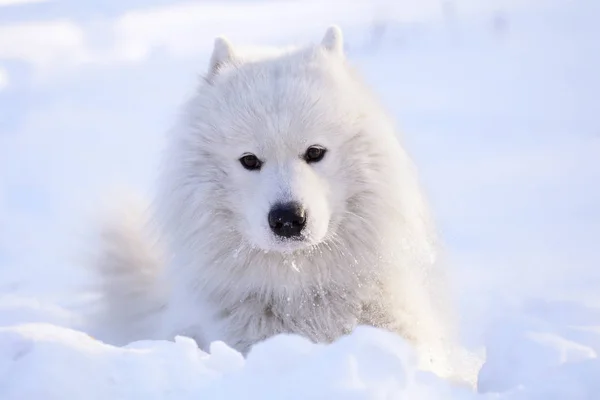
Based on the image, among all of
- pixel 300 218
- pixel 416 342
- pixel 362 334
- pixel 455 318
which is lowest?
pixel 455 318

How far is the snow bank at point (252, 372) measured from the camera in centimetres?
215

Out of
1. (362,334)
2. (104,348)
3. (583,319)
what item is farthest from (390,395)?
(583,319)

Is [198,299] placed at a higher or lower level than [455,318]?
higher

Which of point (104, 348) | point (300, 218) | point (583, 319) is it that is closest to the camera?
point (104, 348)

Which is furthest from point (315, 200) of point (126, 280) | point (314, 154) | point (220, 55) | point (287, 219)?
point (126, 280)

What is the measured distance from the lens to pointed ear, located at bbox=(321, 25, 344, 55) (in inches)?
181

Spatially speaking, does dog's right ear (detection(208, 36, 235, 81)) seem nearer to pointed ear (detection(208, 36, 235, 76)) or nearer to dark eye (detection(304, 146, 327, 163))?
Result: pointed ear (detection(208, 36, 235, 76))

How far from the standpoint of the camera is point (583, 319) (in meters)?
5.52

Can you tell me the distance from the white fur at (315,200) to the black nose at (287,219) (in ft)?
0.36

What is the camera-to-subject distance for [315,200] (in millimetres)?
3832

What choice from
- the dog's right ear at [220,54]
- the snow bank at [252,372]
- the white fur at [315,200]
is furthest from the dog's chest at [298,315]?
the snow bank at [252,372]

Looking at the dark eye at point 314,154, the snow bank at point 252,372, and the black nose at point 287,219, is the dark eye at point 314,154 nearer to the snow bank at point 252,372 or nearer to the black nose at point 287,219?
the black nose at point 287,219

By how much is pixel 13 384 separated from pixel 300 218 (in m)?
1.72

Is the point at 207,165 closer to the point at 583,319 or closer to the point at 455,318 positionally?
the point at 455,318
